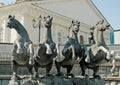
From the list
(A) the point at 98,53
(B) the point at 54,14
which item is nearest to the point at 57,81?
(A) the point at 98,53

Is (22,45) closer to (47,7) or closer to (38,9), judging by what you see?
(38,9)

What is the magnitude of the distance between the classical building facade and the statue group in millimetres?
32029

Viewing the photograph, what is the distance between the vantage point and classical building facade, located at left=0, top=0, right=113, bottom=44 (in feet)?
160

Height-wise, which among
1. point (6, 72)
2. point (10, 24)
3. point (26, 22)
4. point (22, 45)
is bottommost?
point (6, 72)

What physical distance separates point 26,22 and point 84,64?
114 ft

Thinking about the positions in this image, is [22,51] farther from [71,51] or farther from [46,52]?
[71,51]

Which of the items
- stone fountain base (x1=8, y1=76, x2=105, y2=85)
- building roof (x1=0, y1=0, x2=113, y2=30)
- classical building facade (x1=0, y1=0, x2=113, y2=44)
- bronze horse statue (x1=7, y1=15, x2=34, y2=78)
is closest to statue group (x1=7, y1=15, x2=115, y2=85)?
bronze horse statue (x1=7, y1=15, x2=34, y2=78)

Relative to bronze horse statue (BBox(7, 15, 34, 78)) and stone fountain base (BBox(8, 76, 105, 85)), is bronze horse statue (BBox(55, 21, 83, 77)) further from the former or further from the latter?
bronze horse statue (BBox(7, 15, 34, 78))

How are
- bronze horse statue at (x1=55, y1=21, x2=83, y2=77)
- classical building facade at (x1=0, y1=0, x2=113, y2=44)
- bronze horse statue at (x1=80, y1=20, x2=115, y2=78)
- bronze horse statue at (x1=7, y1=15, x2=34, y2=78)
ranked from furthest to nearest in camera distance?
classical building facade at (x1=0, y1=0, x2=113, y2=44), bronze horse statue at (x1=80, y1=20, x2=115, y2=78), bronze horse statue at (x1=55, y1=21, x2=83, y2=77), bronze horse statue at (x1=7, y1=15, x2=34, y2=78)

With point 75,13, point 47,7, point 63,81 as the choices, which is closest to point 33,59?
point 63,81

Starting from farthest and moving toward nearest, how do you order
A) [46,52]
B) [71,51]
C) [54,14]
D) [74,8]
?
[74,8], [54,14], [71,51], [46,52]

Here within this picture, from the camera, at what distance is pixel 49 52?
12438mm

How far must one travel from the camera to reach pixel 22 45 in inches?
499

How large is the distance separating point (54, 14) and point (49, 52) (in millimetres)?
40983
